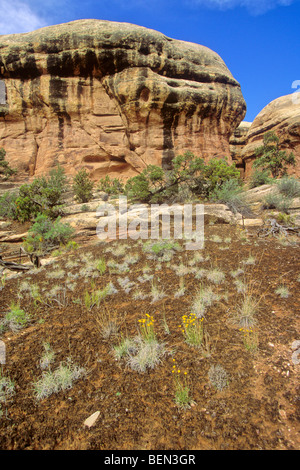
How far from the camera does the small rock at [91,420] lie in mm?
1681

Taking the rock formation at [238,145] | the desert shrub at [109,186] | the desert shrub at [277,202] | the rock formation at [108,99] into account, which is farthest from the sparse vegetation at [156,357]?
the rock formation at [238,145]

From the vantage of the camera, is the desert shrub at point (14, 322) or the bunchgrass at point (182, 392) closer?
the bunchgrass at point (182, 392)

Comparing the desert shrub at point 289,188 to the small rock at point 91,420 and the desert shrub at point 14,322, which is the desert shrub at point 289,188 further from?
the small rock at point 91,420

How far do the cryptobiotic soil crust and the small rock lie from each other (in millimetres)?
25

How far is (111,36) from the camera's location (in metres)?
18.7

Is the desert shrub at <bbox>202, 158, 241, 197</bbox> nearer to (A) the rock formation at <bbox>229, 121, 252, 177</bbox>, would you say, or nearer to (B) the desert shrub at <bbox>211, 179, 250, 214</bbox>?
(B) the desert shrub at <bbox>211, 179, 250, 214</bbox>

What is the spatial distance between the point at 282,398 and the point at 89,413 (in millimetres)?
1488

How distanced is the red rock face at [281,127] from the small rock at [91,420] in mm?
24668

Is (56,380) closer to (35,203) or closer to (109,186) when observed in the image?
(35,203)

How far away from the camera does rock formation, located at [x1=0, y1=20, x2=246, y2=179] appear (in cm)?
1909

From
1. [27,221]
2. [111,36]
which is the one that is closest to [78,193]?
[27,221]

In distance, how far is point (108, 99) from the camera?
21.3m

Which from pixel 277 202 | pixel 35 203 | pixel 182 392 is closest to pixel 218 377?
pixel 182 392
